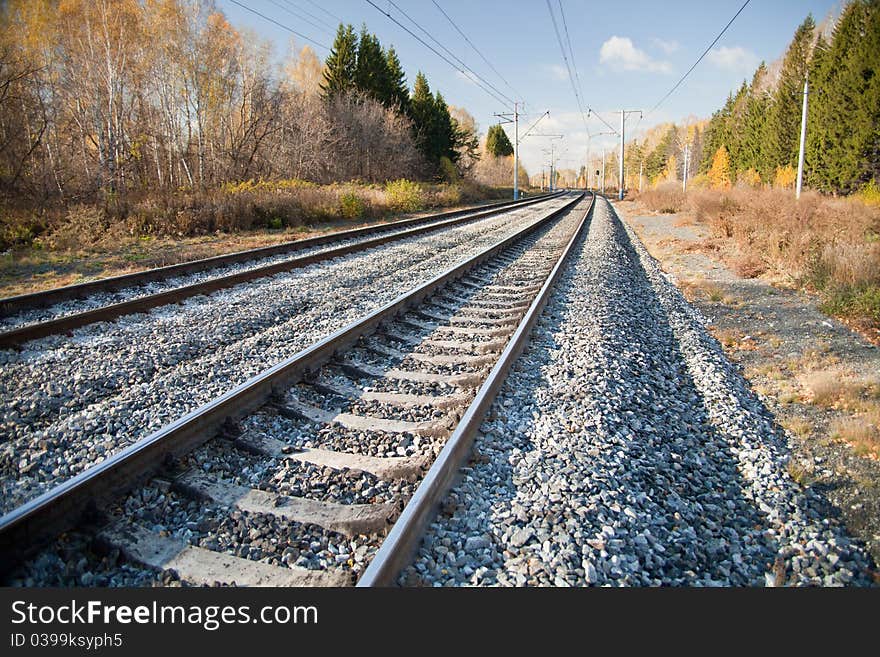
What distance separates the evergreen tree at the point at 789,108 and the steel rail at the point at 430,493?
51888 mm

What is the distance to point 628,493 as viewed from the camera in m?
3.23

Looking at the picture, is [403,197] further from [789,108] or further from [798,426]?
[789,108]

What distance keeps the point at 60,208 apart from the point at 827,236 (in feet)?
60.4

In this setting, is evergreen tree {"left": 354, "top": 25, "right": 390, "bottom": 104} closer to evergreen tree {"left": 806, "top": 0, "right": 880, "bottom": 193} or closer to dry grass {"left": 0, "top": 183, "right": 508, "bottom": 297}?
dry grass {"left": 0, "top": 183, "right": 508, "bottom": 297}

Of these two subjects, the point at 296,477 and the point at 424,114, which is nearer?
the point at 296,477

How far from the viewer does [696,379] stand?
5.49 metres

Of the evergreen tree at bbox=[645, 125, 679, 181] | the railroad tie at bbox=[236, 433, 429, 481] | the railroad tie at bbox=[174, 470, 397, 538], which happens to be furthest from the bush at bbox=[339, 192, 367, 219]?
the evergreen tree at bbox=[645, 125, 679, 181]

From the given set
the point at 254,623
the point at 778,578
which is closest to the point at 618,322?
the point at 778,578

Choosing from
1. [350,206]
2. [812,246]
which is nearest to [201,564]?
[812,246]

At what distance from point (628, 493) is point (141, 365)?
14.6 feet

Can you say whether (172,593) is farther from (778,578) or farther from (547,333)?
(547,333)

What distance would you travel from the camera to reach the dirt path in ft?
11.9

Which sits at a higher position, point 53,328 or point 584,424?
point 53,328

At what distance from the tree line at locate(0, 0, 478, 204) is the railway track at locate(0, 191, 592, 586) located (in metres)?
14.2
